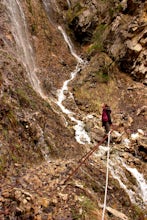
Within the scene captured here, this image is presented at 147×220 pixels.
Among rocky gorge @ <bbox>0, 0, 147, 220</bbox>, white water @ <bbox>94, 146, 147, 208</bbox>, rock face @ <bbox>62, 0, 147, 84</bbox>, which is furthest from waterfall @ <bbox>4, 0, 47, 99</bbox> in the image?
white water @ <bbox>94, 146, 147, 208</bbox>

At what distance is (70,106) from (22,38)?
537cm

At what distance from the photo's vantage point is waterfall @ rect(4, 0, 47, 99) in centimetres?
1653

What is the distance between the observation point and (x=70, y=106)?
17.0 meters

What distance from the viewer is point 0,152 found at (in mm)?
7719

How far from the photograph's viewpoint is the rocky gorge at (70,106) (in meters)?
7.04

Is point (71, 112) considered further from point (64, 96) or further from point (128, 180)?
point (128, 180)

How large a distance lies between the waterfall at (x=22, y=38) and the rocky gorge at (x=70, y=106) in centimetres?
9

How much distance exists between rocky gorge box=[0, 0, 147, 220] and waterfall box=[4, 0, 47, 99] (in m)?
0.09

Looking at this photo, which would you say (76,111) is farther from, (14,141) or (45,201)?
(45,201)

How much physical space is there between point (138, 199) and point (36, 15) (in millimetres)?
16368

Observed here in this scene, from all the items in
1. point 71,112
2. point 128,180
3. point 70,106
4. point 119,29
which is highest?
point 119,29

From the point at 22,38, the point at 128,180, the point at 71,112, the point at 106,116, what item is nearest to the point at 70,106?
the point at 71,112

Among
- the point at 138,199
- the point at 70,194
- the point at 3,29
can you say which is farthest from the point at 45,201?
the point at 3,29

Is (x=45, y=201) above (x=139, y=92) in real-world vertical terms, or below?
below
